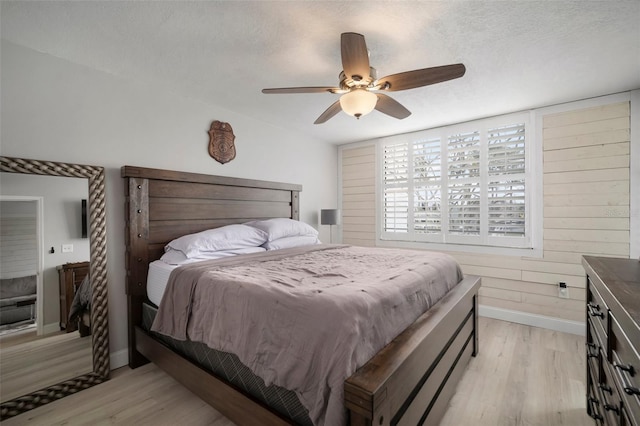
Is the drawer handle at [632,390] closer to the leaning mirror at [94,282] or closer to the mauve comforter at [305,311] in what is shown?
the mauve comforter at [305,311]

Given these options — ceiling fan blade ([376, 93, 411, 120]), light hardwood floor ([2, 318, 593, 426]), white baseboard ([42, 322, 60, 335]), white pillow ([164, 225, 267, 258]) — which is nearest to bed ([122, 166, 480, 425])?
light hardwood floor ([2, 318, 593, 426])

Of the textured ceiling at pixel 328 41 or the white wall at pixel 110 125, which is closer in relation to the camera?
the textured ceiling at pixel 328 41

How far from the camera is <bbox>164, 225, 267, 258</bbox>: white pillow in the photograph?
2399 millimetres

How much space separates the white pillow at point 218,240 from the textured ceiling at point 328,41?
1380mm

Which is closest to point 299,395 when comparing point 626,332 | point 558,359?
point 626,332

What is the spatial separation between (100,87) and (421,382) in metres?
3.17

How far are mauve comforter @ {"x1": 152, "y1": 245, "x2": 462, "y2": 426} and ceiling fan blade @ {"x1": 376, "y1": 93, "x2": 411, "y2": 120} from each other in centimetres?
122

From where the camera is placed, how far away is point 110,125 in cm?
244

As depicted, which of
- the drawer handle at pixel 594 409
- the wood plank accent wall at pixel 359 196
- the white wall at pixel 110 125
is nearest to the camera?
the drawer handle at pixel 594 409

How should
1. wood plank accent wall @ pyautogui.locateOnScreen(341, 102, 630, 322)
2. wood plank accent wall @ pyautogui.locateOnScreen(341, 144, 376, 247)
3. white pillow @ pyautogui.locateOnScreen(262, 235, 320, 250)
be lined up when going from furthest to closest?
wood plank accent wall @ pyautogui.locateOnScreen(341, 144, 376, 247), white pillow @ pyautogui.locateOnScreen(262, 235, 320, 250), wood plank accent wall @ pyautogui.locateOnScreen(341, 102, 630, 322)

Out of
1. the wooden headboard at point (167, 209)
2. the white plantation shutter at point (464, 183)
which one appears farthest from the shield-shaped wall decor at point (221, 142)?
the white plantation shutter at point (464, 183)

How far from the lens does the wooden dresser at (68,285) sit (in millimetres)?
2184

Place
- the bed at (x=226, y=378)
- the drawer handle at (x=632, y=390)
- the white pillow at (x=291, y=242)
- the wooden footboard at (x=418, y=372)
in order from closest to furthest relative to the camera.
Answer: the drawer handle at (x=632, y=390), the wooden footboard at (x=418, y=372), the bed at (x=226, y=378), the white pillow at (x=291, y=242)

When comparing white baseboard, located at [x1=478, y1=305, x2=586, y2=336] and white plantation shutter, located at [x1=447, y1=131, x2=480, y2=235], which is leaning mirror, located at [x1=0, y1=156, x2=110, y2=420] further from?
white baseboard, located at [x1=478, y1=305, x2=586, y2=336]
